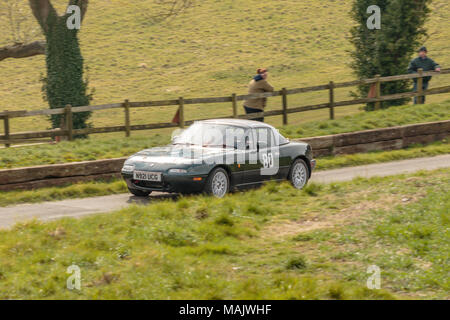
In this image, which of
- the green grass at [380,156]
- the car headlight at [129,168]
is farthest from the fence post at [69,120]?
the green grass at [380,156]

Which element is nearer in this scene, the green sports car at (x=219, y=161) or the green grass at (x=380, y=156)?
the green sports car at (x=219, y=161)

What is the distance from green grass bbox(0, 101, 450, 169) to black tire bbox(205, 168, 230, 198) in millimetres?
Result: 4613

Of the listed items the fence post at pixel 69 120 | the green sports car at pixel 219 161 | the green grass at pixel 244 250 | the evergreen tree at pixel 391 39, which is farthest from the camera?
the evergreen tree at pixel 391 39

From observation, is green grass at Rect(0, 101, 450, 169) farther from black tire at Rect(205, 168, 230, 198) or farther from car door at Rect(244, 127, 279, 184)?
black tire at Rect(205, 168, 230, 198)

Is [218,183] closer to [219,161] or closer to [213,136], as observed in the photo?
[219,161]

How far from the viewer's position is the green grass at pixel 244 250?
7145 mm

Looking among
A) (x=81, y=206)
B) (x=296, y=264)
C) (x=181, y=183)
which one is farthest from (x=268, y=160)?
(x=296, y=264)

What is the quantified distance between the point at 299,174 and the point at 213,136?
2.03m

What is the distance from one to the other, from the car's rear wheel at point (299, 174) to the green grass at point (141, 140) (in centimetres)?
379

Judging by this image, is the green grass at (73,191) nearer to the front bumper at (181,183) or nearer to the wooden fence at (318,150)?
the wooden fence at (318,150)

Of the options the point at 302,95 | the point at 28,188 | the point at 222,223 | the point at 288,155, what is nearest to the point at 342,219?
the point at 222,223

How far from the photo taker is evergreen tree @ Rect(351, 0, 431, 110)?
84.3ft

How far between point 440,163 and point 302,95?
2341 centimetres

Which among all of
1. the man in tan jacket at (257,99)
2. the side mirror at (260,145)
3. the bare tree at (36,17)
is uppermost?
the bare tree at (36,17)
